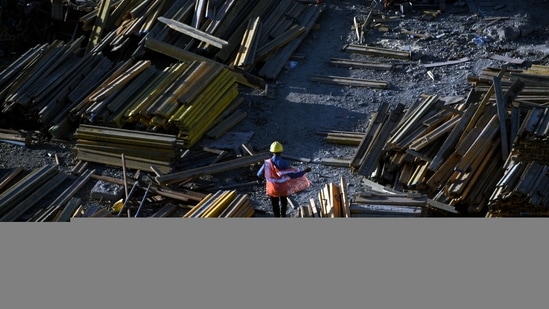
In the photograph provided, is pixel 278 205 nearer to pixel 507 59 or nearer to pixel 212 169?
pixel 212 169

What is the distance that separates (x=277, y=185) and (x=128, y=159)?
3.94m

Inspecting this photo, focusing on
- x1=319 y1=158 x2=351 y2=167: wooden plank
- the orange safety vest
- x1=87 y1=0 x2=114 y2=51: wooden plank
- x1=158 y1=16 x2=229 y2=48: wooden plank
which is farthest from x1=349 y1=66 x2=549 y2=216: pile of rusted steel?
x1=87 y1=0 x2=114 y2=51: wooden plank

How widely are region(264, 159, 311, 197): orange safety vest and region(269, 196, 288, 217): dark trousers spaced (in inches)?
8.2

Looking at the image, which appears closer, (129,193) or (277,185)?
(277,185)

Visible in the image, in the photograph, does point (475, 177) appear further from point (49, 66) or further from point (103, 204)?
point (49, 66)

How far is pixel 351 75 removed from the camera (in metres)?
22.8

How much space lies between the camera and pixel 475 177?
1830 centimetres

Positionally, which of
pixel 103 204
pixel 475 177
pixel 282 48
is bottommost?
pixel 103 204

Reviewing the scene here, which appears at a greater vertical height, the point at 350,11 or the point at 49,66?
the point at 350,11

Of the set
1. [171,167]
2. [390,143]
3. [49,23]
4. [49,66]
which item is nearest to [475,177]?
[390,143]

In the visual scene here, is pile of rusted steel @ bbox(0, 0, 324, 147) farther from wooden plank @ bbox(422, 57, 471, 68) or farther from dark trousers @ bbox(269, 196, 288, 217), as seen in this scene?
dark trousers @ bbox(269, 196, 288, 217)

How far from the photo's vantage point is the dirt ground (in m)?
20.2

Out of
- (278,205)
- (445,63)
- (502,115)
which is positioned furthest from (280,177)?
(445,63)

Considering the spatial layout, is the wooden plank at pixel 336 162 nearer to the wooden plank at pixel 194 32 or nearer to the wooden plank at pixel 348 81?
the wooden plank at pixel 348 81
